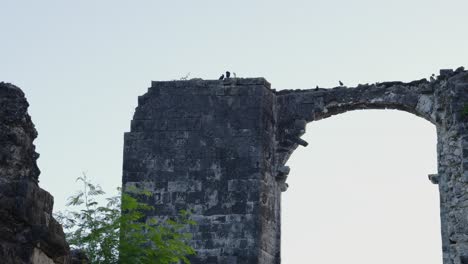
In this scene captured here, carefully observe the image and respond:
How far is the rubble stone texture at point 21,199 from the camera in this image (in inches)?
190

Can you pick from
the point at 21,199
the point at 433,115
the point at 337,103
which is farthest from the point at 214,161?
the point at 21,199

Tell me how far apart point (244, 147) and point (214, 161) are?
0.51 metres

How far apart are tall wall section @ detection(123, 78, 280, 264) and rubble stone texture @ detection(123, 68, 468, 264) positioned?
0.02m

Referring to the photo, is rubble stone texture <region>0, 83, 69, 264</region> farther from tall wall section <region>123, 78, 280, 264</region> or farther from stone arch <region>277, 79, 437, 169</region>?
stone arch <region>277, 79, 437, 169</region>

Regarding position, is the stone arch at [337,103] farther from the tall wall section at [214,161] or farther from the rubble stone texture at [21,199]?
the rubble stone texture at [21,199]

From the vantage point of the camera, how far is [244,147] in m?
16.2

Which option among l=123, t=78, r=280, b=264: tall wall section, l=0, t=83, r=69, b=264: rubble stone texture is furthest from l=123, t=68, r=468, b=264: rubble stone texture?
l=0, t=83, r=69, b=264: rubble stone texture

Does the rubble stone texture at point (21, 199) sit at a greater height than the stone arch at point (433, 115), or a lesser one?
lesser

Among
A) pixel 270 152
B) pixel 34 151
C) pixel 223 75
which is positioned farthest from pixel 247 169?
pixel 34 151

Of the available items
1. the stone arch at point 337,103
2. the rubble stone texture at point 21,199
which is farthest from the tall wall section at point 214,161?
the rubble stone texture at point 21,199

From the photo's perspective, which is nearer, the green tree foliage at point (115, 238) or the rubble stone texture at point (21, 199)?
the rubble stone texture at point (21, 199)

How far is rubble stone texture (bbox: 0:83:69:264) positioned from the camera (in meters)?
4.82

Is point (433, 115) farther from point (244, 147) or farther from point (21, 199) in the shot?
point (21, 199)

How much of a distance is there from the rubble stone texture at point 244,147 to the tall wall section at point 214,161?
0.02 metres
